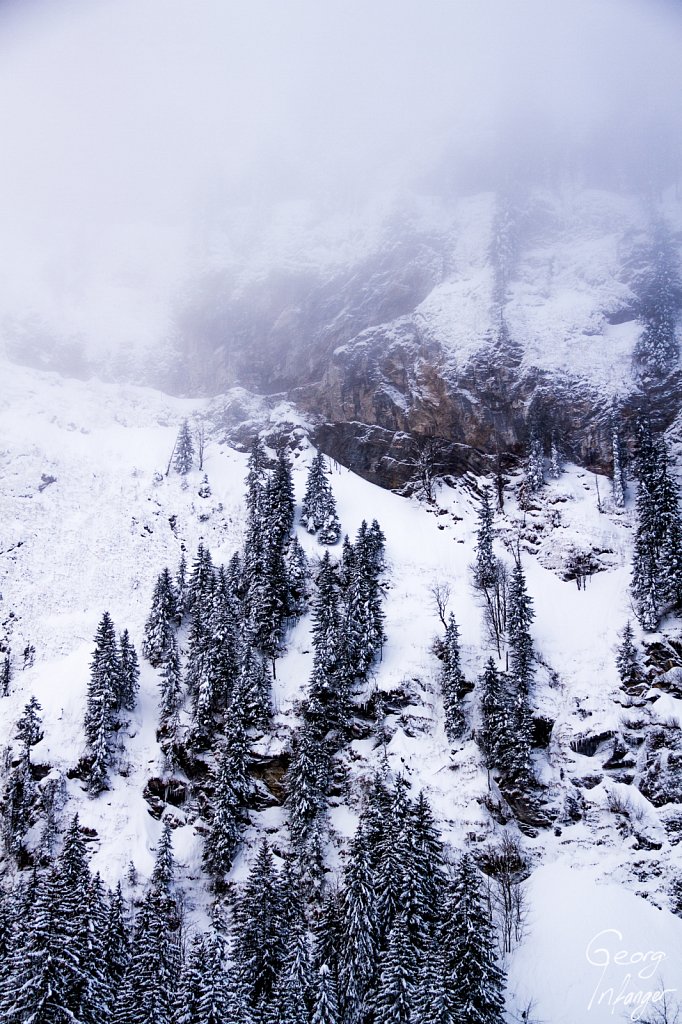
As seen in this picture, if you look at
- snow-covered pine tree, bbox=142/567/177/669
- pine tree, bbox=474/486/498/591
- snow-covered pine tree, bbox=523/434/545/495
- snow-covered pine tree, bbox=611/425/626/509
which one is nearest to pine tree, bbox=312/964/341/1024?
snow-covered pine tree, bbox=142/567/177/669

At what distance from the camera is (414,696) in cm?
5256

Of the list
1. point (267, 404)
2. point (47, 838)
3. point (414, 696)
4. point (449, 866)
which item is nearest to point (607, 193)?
point (267, 404)

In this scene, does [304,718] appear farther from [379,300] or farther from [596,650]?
[379,300]

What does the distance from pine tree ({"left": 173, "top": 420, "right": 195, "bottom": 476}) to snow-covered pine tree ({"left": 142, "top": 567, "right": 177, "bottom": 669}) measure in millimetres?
37971

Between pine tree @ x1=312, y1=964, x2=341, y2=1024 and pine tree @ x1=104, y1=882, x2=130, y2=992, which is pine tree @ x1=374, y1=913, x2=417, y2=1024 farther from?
pine tree @ x1=104, y1=882, x2=130, y2=992

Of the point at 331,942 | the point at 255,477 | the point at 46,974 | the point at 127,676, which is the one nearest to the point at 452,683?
the point at 331,942

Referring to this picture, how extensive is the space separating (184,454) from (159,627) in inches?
1731

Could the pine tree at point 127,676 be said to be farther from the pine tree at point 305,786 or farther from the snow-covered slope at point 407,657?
the pine tree at point 305,786

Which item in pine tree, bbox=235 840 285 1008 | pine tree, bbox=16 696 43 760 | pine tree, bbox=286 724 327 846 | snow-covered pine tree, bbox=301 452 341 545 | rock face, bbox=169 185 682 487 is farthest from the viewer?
rock face, bbox=169 185 682 487

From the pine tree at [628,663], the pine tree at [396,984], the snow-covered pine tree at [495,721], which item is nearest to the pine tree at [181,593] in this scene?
the snow-covered pine tree at [495,721]

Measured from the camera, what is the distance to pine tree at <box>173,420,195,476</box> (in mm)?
93062

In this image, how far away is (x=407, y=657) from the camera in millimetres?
56594

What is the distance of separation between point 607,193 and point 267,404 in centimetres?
10212

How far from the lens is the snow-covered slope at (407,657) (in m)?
38.5
